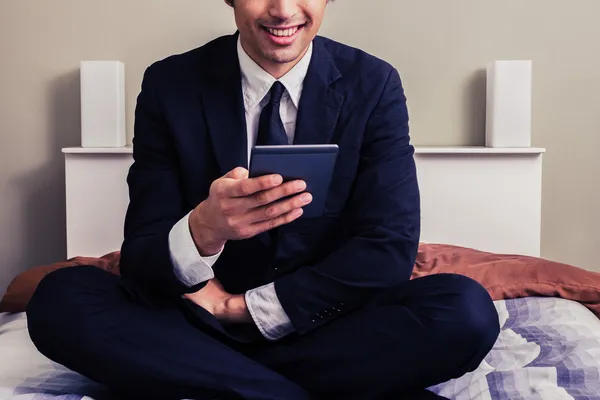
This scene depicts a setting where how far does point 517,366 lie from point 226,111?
67 centimetres

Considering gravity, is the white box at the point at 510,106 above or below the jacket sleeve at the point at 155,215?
above

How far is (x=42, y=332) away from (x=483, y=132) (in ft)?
5.21

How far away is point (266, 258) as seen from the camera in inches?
52.5

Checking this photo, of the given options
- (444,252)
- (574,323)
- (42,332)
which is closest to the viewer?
(42,332)

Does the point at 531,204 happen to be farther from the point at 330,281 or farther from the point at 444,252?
the point at 330,281

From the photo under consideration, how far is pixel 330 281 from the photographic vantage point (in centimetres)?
126

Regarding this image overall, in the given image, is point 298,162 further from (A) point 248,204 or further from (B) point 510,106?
(B) point 510,106

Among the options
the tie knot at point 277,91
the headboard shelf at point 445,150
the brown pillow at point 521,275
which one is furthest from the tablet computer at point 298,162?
the headboard shelf at point 445,150

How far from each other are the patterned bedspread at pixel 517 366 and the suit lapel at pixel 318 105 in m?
0.46

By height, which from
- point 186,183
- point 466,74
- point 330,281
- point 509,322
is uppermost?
point 466,74

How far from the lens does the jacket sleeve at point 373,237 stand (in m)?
1.27

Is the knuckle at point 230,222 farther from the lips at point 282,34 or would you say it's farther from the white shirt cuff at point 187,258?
the lips at point 282,34

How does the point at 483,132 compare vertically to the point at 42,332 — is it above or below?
above

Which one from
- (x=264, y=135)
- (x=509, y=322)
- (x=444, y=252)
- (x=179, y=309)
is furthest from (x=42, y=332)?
(x=444, y=252)
